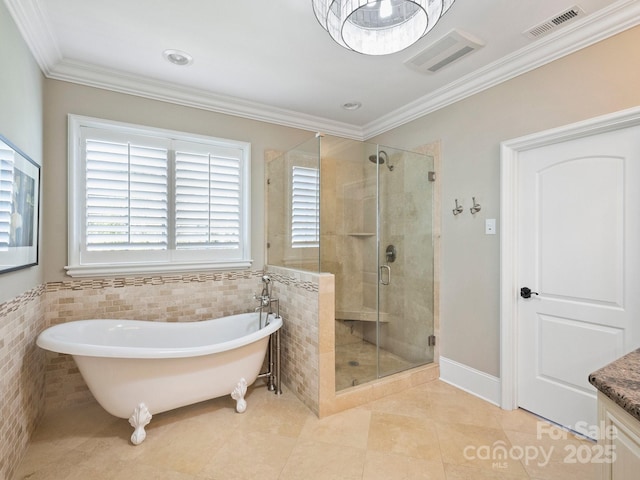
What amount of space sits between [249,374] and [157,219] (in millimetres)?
1488

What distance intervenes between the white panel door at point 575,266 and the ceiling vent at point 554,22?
699mm

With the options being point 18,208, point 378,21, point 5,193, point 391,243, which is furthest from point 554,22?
point 18,208

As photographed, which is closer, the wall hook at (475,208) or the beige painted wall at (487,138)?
the beige painted wall at (487,138)

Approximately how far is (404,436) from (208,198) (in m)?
2.44

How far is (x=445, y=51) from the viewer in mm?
2146

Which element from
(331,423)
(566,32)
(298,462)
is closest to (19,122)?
(298,462)

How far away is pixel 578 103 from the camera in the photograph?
1970 mm

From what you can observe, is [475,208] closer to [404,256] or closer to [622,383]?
[404,256]

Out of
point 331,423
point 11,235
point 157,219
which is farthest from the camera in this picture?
point 157,219

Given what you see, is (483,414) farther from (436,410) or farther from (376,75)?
(376,75)

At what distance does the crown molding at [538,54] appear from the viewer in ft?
5.72

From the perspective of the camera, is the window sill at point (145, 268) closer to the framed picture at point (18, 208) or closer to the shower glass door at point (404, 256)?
the framed picture at point (18, 208)

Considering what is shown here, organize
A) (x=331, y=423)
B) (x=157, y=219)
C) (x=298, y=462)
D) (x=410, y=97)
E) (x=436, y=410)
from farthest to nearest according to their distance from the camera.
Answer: (x=410, y=97) → (x=157, y=219) → (x=436, y=410) → (x=331, y=423) → (x=298, y=462)

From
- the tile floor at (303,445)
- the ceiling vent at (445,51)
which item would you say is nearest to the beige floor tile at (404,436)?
the tile floor at (303,445)
